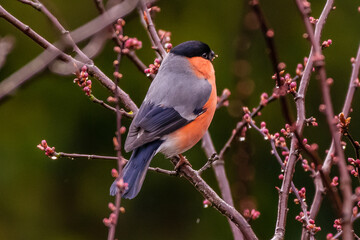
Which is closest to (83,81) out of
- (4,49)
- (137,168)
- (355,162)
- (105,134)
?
(137,168)

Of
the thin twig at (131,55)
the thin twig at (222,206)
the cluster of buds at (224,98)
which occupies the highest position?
the thin twig at (131,55)

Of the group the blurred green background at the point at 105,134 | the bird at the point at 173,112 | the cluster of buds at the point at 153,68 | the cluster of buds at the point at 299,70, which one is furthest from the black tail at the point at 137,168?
the blurred green background at the point at 105,134

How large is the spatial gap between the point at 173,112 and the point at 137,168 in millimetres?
394

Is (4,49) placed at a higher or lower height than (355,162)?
higher

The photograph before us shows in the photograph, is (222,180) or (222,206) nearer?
(222,206)

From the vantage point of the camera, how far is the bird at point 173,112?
247 centimetres

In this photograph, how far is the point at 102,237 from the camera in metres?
5.55

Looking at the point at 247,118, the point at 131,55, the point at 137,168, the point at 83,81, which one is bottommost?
the point at 137,168

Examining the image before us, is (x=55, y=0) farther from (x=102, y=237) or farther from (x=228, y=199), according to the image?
(x=228, y=199)

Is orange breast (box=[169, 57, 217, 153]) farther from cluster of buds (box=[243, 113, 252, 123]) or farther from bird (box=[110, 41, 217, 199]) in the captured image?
cluster of buds (box=[243, 113, 252, 123])

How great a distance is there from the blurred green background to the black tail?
2796 mm

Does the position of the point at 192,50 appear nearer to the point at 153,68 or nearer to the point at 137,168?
the point at 153,68

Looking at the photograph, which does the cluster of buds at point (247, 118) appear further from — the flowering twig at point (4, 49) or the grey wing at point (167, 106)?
the flowering twig at point (4, 49)

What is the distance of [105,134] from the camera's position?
5621 mm
